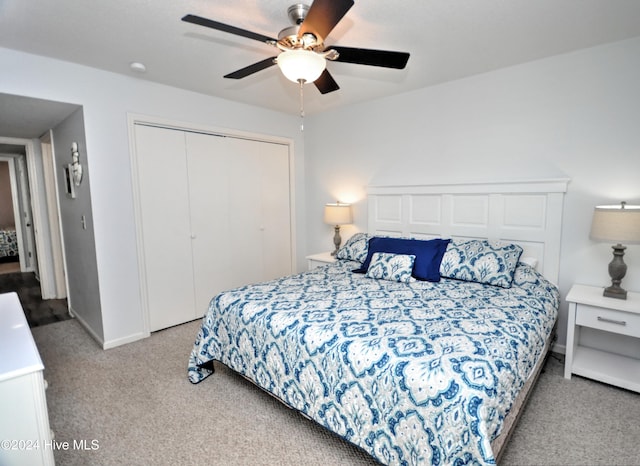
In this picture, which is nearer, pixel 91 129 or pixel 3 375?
pixel 3 375

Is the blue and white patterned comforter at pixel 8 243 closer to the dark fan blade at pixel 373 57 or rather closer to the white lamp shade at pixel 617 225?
the dark fan blade at pixel 373 57

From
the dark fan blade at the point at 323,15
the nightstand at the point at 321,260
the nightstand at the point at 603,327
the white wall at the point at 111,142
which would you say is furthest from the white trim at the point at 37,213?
the nightstand at the point at 603,327

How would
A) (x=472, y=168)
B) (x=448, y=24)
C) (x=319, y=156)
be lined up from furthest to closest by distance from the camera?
(x=319, y=156) → (x=472, y=168) → (x=448, y=24)

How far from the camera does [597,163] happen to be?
2422 millimetres

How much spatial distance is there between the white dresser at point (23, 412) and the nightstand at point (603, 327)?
9.40ft

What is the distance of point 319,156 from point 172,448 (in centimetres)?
334

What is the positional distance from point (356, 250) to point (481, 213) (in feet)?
3.90

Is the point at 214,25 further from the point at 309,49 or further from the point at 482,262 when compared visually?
the point at 482,262

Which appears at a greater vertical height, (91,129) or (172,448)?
(91,129)

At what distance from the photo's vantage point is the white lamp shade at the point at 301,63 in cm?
164

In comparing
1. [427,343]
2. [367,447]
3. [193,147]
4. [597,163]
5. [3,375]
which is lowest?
[367,447]

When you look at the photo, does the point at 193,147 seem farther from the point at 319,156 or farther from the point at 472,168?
the point at 472,168

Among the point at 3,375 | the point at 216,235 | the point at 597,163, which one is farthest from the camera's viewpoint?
the point at 216,235

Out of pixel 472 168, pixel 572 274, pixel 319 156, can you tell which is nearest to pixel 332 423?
pixel 572 274
